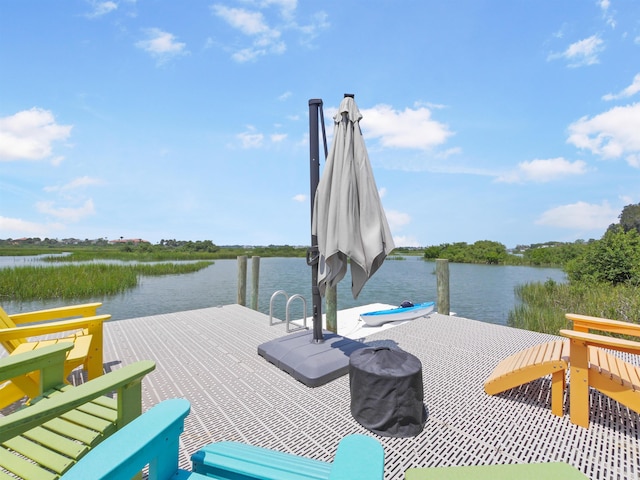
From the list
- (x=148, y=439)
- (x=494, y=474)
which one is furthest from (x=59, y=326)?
(x=494, y=474)

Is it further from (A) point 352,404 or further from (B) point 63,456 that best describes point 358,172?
(B) point 63,456

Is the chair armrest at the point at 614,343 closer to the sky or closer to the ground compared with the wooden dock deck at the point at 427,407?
closer to the sky

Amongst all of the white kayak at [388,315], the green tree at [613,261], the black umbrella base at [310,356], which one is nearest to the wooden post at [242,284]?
the white kayak at [388,315]

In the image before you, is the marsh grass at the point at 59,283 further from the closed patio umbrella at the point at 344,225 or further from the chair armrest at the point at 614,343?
the chair armrest at the point at 614,343

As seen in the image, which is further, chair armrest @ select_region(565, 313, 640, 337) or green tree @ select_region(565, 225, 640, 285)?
green tree @ select_region(565, 225, 640, 285)

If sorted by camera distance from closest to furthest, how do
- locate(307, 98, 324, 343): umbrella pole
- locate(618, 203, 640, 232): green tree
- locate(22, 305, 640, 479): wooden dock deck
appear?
locate(22, 305, 640, 479): wooden dock deck < locate(307, 98, 324, 343): umbrella pole < locate(618, 203, 640, 232): green tree

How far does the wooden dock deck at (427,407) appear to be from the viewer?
69.3 inches

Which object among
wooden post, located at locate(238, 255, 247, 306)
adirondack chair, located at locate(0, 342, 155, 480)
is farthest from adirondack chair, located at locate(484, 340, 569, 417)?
wooden post, located at locate(238, 255, 247, 306)

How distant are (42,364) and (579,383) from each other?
3.26 metres

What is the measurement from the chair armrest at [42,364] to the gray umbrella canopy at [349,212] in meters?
1.80

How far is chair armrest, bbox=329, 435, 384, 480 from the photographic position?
737mm

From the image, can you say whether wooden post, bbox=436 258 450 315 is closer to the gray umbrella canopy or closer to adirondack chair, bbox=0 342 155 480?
the gray umbrella canopy

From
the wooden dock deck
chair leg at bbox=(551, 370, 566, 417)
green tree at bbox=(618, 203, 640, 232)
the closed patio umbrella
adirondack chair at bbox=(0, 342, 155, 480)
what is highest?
green tree at bbox=(618, 203, 640, 232)

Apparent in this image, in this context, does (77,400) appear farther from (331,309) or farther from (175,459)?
(331,309)
